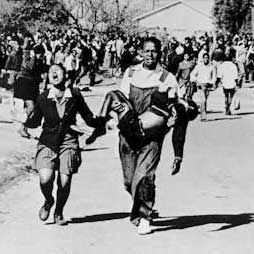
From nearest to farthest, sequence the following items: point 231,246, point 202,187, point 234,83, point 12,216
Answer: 1. point 231,246
2. point 12,216
3. point 202,187
4. point 234,83

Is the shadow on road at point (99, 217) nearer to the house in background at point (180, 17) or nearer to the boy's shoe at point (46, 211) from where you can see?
the boy's shoe at point (46, 211)

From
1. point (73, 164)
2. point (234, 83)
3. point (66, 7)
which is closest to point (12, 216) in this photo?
point (73, 164)

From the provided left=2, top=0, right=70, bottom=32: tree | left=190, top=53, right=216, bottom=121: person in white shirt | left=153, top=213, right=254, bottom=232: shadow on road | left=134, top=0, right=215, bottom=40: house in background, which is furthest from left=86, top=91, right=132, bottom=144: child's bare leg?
left=134, top=0, right=215, bottom=40: house in background

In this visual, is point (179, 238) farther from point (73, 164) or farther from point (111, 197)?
point (111, 197)

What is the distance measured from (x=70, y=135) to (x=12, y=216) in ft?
4.19

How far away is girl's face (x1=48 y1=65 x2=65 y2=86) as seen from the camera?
8344 millimetres

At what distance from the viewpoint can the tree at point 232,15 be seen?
71.8 metres

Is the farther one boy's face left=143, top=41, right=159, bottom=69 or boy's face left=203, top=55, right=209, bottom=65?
boy's face left=203, top=55, right=209, bottom=65

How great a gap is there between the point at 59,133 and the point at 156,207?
1949mm

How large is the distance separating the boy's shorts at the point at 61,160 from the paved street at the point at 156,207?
1.85 ft

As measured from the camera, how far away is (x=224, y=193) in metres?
11.1

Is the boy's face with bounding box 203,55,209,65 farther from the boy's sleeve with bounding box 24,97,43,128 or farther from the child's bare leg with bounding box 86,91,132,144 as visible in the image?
the child's bare leg with bounding box 86,91,132,144

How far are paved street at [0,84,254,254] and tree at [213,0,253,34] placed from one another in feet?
187

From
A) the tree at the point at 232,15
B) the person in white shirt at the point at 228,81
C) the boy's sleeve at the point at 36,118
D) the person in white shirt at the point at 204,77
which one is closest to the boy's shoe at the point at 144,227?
the boy's sleeve at the point at 36,118
